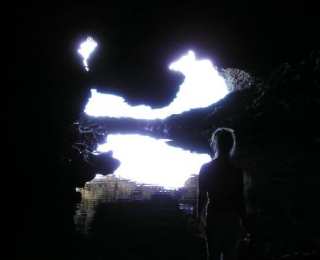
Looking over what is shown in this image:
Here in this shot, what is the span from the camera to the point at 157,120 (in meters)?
18.8

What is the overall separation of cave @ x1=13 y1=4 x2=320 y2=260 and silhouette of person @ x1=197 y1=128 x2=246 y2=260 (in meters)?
0.56

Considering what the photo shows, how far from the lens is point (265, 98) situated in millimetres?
13688

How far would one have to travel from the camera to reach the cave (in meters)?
8.48

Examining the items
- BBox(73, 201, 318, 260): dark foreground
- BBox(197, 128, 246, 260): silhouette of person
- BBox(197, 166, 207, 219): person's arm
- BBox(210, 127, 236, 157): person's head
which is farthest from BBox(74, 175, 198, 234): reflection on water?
BBox(210, 127, 236, 157): person's head

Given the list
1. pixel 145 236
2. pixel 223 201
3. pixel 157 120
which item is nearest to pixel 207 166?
pixel 223 201

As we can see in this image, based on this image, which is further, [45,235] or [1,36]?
[45,235]

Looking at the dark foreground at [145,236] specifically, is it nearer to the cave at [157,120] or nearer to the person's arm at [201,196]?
the cave at [157,120]

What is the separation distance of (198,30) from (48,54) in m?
4.45

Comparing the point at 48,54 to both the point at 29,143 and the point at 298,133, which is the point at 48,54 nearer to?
the point at 29,143

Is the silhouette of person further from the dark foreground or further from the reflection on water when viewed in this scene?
the reflection on water

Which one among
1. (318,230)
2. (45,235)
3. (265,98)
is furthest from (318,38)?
(45,235)

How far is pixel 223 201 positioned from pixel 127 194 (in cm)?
1648

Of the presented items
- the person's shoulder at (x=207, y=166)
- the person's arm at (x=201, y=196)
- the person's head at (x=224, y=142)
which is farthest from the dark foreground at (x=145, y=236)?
the person's head at (x=224, y=142)

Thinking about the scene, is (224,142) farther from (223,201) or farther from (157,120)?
(157,120)
